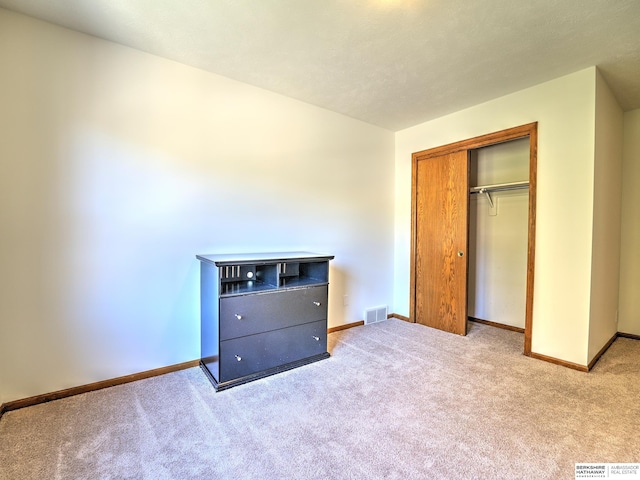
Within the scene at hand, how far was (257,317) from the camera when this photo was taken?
245 centimetres

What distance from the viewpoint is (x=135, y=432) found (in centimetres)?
177

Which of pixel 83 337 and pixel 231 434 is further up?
pixel 83 337

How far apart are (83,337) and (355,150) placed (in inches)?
129

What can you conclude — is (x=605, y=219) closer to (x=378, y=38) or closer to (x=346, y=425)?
(x=378, y=38)

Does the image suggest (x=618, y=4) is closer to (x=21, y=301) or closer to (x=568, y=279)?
(x=568, y=279)

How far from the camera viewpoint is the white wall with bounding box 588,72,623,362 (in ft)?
8.63

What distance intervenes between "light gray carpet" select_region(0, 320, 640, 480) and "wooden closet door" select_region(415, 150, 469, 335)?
97 cm

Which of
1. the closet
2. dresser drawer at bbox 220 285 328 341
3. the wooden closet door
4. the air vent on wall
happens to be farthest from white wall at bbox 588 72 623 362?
dresser drawer at bbox 220 285 328 341

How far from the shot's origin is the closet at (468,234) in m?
3.51

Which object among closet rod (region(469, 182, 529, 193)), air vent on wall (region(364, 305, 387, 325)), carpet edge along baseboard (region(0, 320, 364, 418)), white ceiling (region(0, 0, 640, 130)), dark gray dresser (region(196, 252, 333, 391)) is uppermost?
white ceiling (region(0, 0, 640, 130))

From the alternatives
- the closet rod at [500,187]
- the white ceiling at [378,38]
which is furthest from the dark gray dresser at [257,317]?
the closet rod at [500,187]

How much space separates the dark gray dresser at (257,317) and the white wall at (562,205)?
208 centimetres

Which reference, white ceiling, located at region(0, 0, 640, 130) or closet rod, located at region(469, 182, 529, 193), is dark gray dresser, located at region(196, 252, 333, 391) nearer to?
white ceiling, located at region(0, 0, 640, 130)

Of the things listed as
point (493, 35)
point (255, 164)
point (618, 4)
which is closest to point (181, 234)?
point (255, 164)
